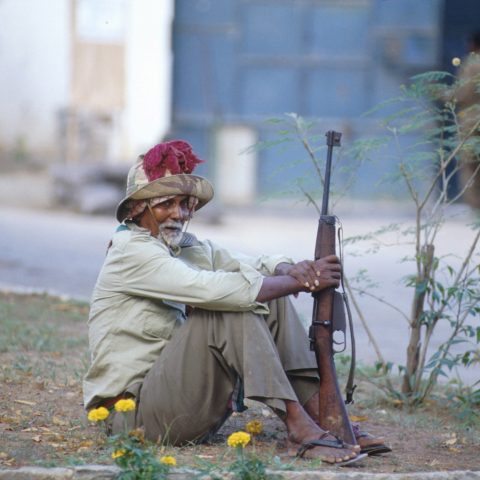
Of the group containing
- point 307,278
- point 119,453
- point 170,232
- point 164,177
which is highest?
point 164,177

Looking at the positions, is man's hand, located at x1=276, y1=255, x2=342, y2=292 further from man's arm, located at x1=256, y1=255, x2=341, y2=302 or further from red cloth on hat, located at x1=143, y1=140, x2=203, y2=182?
red cloth on hat, located at x1=143, y1=140, x2=203, y2=182

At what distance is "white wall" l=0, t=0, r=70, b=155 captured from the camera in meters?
13.0

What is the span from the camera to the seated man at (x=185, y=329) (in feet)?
11.7

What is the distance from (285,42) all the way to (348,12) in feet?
2.78

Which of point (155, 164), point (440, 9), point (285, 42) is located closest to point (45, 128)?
point (285, 42)

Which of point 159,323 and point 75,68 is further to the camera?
point 75,68

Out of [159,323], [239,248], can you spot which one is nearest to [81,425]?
[159,323]

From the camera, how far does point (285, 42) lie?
13.2 m

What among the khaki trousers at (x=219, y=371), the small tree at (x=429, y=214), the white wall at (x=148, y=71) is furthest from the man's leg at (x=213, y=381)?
the white wall at (x=148, y=71)

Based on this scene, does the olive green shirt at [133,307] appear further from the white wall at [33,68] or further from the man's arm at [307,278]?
the white wall at [33,68]

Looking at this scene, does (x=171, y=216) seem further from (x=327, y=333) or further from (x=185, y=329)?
(x=327, y=333)

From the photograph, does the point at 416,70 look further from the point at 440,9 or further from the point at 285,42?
the point at 285,42

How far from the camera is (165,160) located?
3.79 meters

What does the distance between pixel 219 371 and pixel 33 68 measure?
33.2ft
